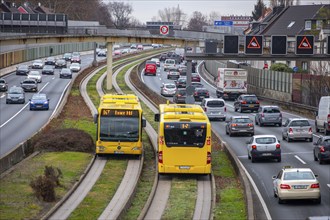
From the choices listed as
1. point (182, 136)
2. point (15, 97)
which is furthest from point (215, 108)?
point (182, 136)

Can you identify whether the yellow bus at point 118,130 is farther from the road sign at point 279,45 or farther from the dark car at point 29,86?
the dark car at point 29,86

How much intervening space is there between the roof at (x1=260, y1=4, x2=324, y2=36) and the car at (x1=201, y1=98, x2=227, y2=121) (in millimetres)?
49172

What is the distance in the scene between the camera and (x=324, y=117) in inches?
2116

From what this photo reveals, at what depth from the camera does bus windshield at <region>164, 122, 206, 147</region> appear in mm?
33312

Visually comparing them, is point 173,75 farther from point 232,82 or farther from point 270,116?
point 270,116

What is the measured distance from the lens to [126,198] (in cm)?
2888

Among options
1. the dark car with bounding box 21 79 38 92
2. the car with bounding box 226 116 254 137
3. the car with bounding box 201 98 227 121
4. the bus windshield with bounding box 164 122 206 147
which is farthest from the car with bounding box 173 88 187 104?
the bus windshield with bounding box 164 122 206 147

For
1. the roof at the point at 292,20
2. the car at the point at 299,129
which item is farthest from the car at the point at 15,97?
the roof at the point at 292,20

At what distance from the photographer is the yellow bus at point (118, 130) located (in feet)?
126

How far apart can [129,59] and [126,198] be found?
116 meters

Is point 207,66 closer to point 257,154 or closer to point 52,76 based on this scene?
point 52,76

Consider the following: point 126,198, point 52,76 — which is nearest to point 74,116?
point 126,198

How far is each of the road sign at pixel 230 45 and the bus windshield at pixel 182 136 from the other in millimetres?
34540

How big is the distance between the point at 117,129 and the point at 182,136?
19.5 feet
